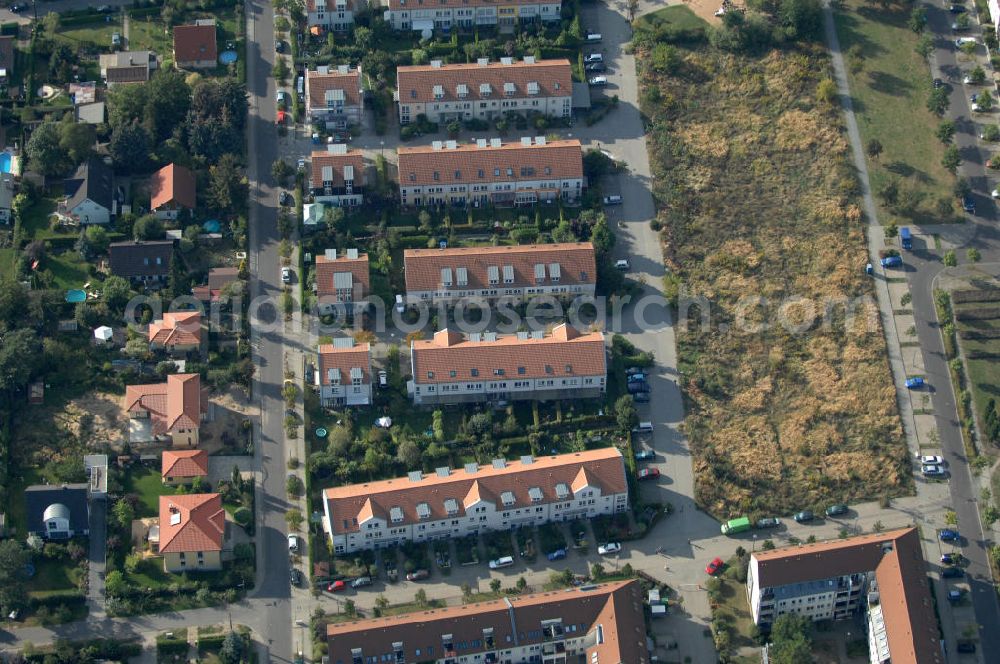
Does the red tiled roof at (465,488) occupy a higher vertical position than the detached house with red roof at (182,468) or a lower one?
lower

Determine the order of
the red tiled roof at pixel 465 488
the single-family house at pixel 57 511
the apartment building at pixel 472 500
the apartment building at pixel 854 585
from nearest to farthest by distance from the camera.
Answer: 1. the apartment building at pixel 854 585
2. the single-family house at pixel 57 511
3. the red tiled roof at pixel 465 488
4. the apartment building at pixel 472 500

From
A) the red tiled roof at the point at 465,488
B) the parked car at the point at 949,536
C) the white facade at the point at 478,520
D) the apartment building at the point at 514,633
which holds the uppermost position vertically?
the red tiled roof at the point at 465,488

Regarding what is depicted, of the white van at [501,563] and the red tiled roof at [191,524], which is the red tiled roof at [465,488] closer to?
the white van at [501,563]

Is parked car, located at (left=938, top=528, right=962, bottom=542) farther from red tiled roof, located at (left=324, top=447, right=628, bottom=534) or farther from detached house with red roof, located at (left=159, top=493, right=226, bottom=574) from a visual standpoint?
detached house with red roof, located at (left=159, top=493, right=226, bottom=574)

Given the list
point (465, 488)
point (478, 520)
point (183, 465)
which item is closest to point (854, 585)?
point (478, 520)

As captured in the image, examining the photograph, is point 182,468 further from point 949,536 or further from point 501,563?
point 949,536

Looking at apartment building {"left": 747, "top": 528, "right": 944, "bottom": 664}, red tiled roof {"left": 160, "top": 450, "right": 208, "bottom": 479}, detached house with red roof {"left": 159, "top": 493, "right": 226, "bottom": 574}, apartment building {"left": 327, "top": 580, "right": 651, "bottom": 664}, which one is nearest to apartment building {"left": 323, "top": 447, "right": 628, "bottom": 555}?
apartment building {"left": 327, "top": 580, "right": 651, "bottom": 664}

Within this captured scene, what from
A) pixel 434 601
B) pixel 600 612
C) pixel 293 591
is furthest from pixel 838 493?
pixel 293 591

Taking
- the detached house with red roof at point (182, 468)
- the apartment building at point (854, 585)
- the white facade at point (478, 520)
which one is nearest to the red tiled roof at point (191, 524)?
the detached house with red roof at point (182, 468)
